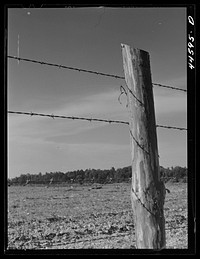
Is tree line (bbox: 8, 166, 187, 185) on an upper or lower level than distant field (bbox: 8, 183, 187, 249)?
upper

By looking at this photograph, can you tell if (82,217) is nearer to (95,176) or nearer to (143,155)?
(95,176)

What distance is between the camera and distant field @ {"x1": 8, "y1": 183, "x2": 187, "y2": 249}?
174cm

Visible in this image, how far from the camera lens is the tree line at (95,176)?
175 centimetres

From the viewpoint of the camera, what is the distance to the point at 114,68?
6.09 feet

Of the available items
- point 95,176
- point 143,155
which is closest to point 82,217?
point 95,176

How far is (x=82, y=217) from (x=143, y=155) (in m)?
0.34

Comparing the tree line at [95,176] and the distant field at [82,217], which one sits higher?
the tree line at [95,176]

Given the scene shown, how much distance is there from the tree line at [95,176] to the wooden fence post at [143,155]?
4 cm

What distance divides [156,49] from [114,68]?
0.59 feet

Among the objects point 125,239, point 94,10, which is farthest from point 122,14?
point 125,239

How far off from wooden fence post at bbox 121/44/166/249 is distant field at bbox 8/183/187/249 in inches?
1.6

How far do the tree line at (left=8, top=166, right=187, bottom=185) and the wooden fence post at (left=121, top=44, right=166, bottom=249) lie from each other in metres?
0.04

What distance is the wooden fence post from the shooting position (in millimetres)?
1786
